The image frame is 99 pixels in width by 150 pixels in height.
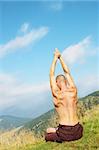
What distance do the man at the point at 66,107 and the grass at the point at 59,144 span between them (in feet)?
0.87

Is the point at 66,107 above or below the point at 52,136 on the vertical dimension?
Result: above

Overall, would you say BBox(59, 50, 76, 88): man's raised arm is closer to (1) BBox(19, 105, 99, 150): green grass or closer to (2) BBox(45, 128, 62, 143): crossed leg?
(2) BBox(45, 128, 62, 143): crossed leg

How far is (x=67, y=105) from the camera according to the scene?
42.5 ft

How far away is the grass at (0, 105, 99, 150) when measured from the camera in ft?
41.1

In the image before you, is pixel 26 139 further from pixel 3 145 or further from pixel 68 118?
pixel 68 118

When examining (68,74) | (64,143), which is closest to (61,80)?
(68,74)

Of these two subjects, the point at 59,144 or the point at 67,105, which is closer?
the point at 67,105

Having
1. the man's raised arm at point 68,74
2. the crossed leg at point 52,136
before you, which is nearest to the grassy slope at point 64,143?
the crossed leg at point 52,136

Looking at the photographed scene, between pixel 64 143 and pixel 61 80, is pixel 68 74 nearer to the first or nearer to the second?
pixel 61 80

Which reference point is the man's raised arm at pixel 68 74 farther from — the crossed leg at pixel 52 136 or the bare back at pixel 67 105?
the crossed leg at pixel 52 136

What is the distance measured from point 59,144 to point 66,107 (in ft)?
3.73

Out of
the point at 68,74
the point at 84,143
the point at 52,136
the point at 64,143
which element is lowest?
the point at 84,143

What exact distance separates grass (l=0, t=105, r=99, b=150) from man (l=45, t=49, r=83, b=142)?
0.87ft

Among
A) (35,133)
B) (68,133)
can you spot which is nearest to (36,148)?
(68,133)
